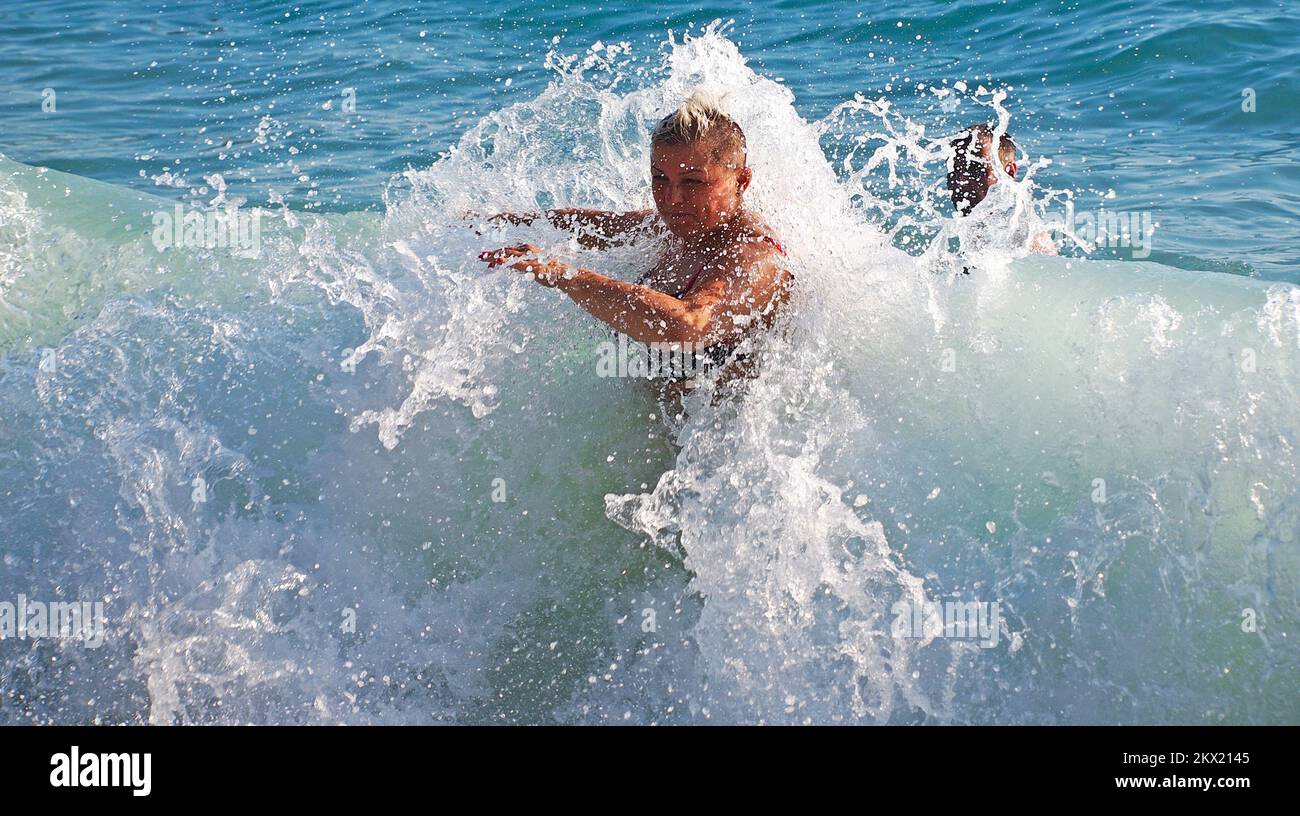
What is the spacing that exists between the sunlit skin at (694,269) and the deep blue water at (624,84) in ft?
9.74

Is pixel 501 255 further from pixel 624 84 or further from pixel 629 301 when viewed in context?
pixel 624 84

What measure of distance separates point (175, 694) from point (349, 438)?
3.19 feet

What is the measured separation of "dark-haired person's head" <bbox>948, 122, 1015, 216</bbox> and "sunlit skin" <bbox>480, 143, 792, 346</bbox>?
155 centimetres

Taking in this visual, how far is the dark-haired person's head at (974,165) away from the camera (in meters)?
4.59

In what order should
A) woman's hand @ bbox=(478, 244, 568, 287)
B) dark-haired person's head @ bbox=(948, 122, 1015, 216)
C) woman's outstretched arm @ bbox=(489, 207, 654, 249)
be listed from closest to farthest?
woman's hand @ bbox=(478, 244, 568, 287) < woman's outstretched arm @ bbox=(489, 207, 654, 249) < dark-haired person's head @ bbox=(948, 122, 1015, 216)

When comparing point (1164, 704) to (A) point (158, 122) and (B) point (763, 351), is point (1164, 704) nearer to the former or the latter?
(B) point (763, 351)

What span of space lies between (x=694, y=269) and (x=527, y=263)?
0.62m

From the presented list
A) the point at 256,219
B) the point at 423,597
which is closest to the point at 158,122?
the point at 256,219

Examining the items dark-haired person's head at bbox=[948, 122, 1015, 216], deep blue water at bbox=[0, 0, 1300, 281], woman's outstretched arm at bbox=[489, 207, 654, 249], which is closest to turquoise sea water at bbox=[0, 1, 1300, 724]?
woman's outstretched arm at bbox=[489, 207, 654, 249]

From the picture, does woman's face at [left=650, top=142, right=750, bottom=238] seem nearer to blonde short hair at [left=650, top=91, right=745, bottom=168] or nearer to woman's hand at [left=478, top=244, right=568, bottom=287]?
blonde short hair at [left=650, top=91, right=745, bottom=168]

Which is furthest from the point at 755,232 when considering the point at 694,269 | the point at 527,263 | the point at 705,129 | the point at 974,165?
the point at 974,165

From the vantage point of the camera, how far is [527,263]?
2.95 metres

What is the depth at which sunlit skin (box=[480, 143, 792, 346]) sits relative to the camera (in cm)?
297

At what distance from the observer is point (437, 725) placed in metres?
3.11
